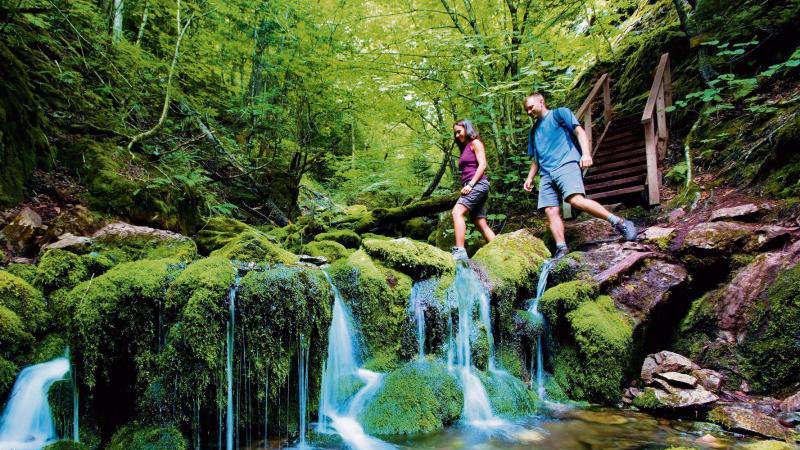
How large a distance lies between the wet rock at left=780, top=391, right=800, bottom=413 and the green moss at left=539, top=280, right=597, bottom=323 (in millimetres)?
1910

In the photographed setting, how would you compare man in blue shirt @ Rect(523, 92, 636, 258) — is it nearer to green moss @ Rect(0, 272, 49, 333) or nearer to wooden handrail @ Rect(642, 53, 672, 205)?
wooden handrail @ Rect(642, 53, 672, 205)

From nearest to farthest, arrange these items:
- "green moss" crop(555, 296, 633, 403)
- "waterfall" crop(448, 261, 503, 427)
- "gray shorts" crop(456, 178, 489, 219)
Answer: "waterfall" crop(448, 261, 503, 427), "green moss" crop(555, 296, 633, 403), "gray shorts" crop(456, 178, 489, 219)

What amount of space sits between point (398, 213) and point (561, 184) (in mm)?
4485

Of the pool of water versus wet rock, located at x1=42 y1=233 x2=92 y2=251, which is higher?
wet rock, located at x1=42 y1=233 x2=92 y2=251

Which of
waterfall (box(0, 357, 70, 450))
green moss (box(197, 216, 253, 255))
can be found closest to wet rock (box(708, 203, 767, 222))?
green moss (box(197, 216, 253, 255))

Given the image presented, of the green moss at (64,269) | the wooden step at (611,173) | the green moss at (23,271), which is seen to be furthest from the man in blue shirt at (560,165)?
the green moss at (23,271)

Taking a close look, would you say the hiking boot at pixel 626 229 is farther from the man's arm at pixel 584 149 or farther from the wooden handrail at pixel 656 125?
the wooden handrail at pixel 656 125

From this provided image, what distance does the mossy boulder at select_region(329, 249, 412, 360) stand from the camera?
15.6 feet

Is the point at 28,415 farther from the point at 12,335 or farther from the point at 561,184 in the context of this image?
the point at 561,184

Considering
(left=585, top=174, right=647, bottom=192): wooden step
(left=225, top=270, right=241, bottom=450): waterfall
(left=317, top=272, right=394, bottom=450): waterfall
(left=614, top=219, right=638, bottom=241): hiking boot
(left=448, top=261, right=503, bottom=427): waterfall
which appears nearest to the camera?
(left=225, top=270, right=241, bottom=450): waterfall

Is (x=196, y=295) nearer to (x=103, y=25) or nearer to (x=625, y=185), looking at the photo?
(x=103, y=25)

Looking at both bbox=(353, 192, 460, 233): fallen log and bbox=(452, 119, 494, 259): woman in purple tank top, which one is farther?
bbox=(353, 192, 460, 233): fallen log

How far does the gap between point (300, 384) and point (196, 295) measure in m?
1.31

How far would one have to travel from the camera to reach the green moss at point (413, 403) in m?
3.90
